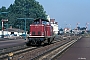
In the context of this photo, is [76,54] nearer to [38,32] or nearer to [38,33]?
[38,33]

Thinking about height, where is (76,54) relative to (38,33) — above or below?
below

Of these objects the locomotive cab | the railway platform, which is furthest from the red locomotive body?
the railway platform

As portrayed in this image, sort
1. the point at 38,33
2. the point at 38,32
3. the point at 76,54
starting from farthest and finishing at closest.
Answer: the point at 38,32, the point at 38,33, the point at 76,54

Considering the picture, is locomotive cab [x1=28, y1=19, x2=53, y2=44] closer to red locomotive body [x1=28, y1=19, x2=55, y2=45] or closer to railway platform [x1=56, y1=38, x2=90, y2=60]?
red locomotive body [x1=28, y1=19, x2=55, y2=45]

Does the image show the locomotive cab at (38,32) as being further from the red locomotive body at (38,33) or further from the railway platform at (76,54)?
the railway platform at (76,54)

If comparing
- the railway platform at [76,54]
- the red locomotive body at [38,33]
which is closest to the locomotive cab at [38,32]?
the red locomotive body at [38,33]

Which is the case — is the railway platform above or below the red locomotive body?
below

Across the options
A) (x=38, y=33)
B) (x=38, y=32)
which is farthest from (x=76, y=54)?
(x=38, y=32)

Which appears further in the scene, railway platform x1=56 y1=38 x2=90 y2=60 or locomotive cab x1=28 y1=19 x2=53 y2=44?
locomotive cab x1=28 y1=19 x2=53 y2=44

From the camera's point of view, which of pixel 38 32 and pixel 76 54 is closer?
pixel 76 54

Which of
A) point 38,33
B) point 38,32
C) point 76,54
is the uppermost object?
point 38,32

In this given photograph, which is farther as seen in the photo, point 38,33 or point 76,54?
point 38,33

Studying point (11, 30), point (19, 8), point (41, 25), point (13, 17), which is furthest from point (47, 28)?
point (19, 8)

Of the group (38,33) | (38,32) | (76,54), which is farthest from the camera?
(38,32)
